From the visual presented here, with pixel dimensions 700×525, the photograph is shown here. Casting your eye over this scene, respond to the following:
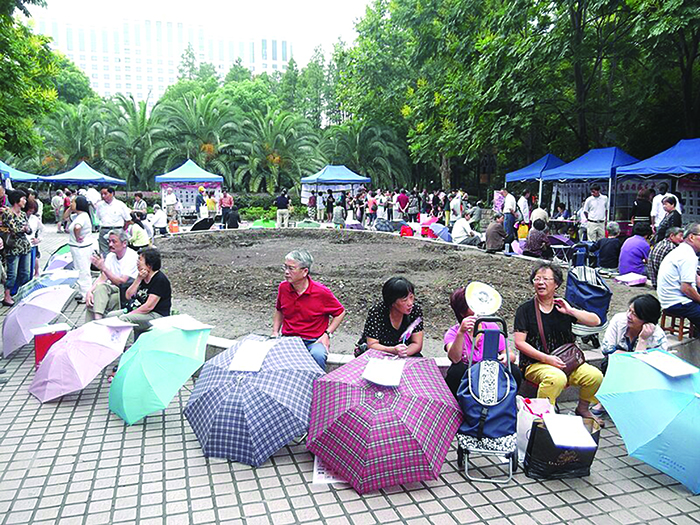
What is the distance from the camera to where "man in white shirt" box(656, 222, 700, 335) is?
593 cm

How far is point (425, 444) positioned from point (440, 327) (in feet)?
13.1

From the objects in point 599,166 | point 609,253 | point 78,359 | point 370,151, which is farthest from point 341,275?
point 370,151

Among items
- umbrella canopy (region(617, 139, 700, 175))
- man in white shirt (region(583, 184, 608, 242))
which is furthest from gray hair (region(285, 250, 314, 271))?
man in white shirt (region(583, 184, 608, 242))

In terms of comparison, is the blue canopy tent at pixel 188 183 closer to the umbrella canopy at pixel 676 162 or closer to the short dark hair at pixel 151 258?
the umbrella canopy at pixel 676 162

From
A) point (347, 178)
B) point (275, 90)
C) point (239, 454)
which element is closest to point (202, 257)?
point (239, 454)

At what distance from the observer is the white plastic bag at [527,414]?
4.14 m

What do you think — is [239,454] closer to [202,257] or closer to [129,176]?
[202,257]

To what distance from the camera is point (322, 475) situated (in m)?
3.94

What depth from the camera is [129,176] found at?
34.3m

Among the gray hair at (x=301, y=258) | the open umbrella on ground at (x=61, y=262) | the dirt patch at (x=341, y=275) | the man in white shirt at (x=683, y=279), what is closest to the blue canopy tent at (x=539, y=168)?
the dirt patch at (x=341, y=275)

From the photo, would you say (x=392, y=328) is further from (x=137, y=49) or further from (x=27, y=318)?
(x=137, y=49)

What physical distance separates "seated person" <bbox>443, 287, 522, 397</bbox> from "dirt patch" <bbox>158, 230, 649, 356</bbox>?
1987mm

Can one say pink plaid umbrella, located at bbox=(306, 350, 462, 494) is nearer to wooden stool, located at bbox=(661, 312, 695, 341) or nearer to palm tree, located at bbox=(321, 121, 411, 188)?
wooden stool, located at bbox=(661, 312, 695, 341)

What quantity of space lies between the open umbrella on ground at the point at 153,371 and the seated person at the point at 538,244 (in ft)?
33.1
